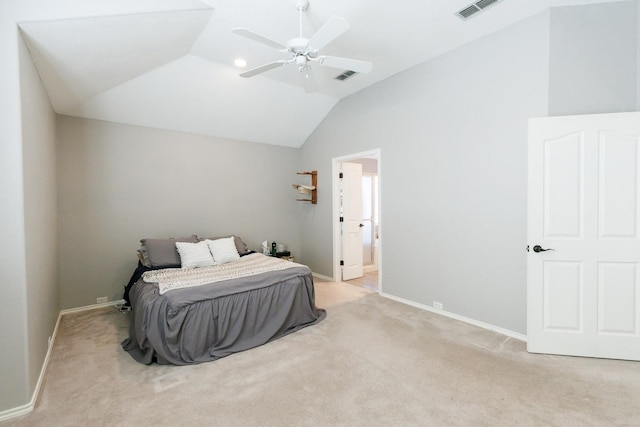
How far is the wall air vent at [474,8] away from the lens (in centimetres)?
252

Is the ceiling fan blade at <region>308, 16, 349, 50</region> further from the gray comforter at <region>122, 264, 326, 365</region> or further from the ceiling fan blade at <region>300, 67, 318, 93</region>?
Answer: the gray comforter at <region>122, 264, 326, 365</region>

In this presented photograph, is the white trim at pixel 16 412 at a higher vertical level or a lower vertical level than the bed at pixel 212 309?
lower


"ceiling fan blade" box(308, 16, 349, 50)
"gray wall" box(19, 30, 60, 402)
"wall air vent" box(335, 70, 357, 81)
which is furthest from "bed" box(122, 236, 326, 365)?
"wall air vent" box(335, 70, 357, 81)

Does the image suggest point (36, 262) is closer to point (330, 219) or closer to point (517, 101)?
point (330, 219)

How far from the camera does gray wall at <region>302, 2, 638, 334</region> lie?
2.56m

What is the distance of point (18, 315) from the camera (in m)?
1.87

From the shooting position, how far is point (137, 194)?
160 inches

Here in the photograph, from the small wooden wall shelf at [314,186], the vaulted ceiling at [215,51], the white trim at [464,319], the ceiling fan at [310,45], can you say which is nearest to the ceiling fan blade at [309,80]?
the ceiling fan at [310,45]

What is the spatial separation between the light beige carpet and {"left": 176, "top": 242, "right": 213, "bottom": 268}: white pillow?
101cm

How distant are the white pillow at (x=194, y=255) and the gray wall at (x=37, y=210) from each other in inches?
47.8

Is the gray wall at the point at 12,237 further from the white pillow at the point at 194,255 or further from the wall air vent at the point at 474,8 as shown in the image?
the wall air vent at the point at 474,8

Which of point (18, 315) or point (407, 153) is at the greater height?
point (407, 153)

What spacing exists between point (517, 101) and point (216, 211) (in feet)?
14.0

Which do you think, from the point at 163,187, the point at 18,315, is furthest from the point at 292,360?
the point at 163,187
